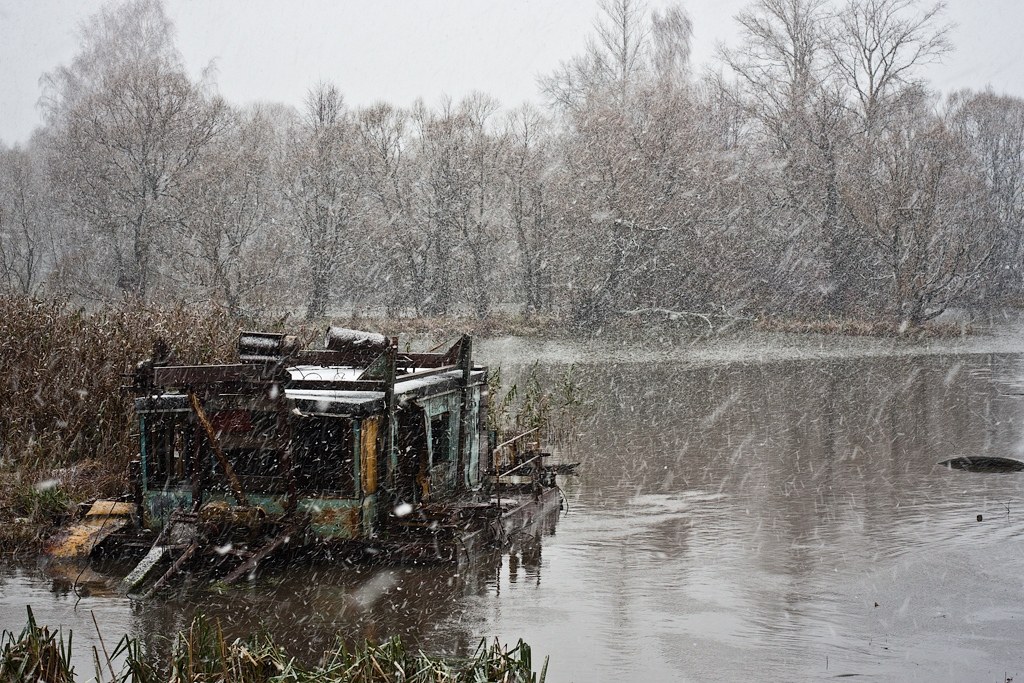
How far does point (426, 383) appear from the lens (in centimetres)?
1200

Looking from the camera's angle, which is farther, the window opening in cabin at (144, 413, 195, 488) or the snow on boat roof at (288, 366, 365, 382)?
the snow on boat roof at (288, 366, 365, 382)

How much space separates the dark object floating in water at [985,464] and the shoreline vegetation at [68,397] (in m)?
12.6

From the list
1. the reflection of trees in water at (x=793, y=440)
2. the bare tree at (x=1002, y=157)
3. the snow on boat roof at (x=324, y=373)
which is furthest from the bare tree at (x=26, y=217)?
the bare tree at (x=1002, y=157)

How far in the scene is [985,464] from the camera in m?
18.0

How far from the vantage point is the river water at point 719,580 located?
961cm

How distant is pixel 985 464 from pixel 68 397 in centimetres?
1506

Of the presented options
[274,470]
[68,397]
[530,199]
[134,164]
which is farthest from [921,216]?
[274,470]

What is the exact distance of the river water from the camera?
9.61 meters

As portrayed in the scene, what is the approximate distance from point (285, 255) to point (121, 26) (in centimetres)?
1903

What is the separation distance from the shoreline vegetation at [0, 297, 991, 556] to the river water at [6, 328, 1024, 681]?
1.21m

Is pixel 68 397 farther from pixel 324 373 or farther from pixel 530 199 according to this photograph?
pixel 530 199

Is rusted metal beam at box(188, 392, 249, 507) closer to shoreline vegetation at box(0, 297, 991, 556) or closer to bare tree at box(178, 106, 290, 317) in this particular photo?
shoreline vegetation at box(0, 297, 991, 556)

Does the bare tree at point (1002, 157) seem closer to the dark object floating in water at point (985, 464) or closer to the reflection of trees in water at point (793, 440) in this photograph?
the reflection of trees in water at point (793, 440)

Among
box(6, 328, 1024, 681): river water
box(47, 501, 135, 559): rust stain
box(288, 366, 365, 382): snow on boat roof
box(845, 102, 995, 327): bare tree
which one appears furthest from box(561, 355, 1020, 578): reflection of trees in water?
box(845, 102, 995, 327): bare tree
